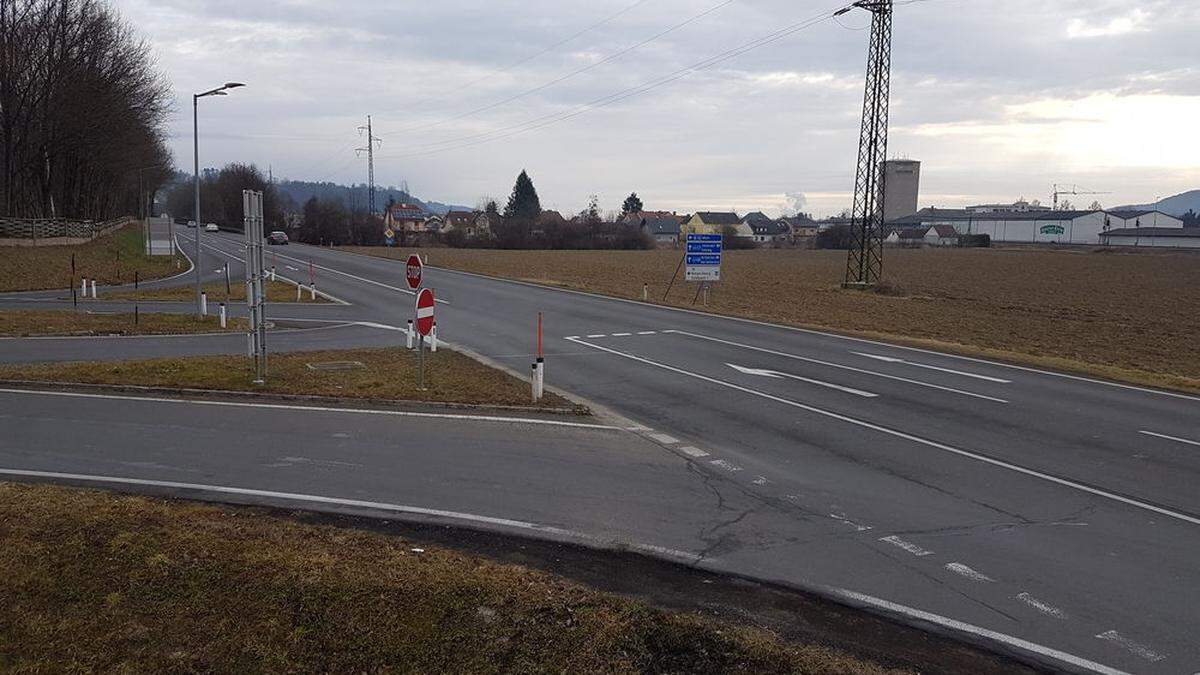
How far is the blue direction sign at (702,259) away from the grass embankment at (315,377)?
716 inches

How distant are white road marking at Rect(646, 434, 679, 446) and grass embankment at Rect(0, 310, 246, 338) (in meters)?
15.3

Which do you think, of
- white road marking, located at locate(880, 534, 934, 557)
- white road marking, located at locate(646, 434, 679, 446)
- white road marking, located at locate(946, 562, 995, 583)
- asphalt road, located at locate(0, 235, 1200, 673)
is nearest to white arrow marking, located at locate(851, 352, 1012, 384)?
asphalt road, located at locate(0, 235, 1200, 673)

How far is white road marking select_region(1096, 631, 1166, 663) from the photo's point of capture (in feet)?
17.8

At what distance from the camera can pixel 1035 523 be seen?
8.19 m

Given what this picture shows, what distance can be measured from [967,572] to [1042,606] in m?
0.70

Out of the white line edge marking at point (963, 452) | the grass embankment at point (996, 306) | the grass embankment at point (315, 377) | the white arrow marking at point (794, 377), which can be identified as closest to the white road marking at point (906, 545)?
the white line edge marking at point (963, 452)

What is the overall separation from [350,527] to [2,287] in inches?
1407

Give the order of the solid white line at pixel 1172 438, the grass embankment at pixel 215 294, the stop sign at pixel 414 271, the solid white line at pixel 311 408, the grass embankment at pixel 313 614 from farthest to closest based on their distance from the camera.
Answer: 1. the grass embankment at pixel 215 294
2. the stop sign at pixel 414 271
3. the solid white line at pixel 311 408
4. the solid white line at pixel 1172 438
5. the grass embankment at pixel 313 614

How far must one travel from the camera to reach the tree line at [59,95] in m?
46.7

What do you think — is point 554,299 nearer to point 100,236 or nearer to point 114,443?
point 114,443

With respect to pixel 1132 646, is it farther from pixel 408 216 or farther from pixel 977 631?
pixel 408 216

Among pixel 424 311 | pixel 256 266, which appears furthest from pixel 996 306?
pixel 256 266

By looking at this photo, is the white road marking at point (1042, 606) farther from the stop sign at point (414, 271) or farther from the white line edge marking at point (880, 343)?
the white line edge marking at point (880, 343)

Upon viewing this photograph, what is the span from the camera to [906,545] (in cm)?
743
